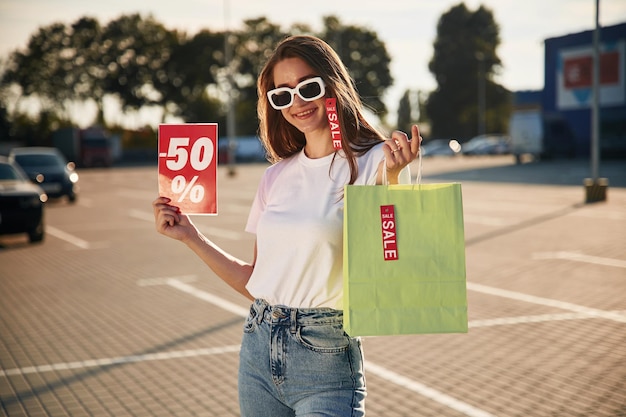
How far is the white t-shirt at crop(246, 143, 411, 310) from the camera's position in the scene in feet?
7.81

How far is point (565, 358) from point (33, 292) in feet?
20.5

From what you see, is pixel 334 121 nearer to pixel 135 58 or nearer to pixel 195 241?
pixel 195 241

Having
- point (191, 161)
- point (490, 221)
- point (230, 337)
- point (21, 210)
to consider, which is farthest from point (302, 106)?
point (490, 221)

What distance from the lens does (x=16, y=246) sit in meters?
14.2

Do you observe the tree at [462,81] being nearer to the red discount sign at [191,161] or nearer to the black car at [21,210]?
the black car at [21,210]

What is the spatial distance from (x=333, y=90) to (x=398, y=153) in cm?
36

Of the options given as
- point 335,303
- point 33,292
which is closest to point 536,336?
point 335,303

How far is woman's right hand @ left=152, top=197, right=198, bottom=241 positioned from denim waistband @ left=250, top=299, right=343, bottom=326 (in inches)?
16.3

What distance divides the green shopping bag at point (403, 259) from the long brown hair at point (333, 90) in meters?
0.25

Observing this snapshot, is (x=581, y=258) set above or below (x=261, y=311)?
below

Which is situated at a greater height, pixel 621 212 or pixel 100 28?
pixel 100 28

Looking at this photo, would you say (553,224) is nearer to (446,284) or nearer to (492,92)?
(446,284)

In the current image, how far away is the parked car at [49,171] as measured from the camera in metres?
23.3

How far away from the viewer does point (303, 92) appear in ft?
8.25
